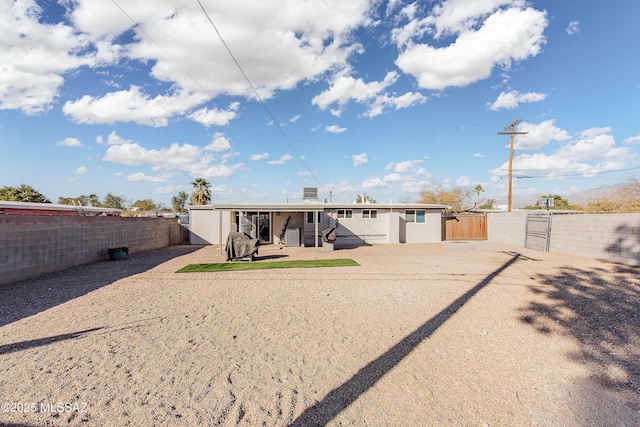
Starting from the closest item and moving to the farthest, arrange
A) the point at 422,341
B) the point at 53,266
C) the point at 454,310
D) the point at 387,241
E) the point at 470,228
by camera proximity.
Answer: the point at 422,341
the point at 454,310
the point at 53,266
the point at 387,241
the point at 470,228

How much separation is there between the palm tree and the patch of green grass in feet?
102

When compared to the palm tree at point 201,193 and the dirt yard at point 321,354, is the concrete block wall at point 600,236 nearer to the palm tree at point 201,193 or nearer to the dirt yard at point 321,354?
the dirt yard at point 321,354

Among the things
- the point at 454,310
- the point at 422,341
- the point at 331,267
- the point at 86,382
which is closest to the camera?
the point at 86,382

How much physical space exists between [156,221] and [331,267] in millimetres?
11275

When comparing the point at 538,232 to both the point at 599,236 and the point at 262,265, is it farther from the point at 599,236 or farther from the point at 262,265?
the point at 262,265

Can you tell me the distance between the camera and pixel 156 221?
54.1ft

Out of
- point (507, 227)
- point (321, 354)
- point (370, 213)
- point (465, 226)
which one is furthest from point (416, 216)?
point (321, 354)

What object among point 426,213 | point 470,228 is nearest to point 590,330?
point 426,213

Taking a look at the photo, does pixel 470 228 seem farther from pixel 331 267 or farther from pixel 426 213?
pixel 331 267

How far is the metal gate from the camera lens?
1398cm

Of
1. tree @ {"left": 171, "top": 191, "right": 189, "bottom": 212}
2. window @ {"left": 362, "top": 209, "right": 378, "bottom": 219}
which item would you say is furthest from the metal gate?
tree @ {"left": 171, "top": 191, "right": 189, "bottom": 212}

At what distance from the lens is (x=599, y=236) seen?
11.3m

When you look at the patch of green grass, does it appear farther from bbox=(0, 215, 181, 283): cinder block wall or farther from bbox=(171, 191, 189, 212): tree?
bbox=(171, 191, 189, 212): tree

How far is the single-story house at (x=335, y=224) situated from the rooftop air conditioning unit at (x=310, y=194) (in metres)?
1.80
